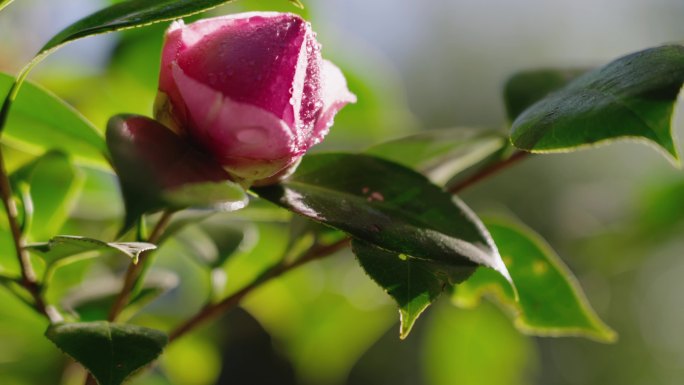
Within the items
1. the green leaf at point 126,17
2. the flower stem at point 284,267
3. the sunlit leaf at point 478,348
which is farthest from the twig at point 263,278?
the sunlit leaf at point 478,348

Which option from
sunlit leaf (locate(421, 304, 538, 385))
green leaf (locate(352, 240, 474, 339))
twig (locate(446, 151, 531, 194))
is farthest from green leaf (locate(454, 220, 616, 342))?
sunlit leaf (locate(421, 304, 538, 385))

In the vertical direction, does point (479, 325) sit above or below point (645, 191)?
below

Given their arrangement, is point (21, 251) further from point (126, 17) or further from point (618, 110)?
point (618, 110)

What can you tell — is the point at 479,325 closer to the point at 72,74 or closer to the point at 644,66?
the point at 72,74

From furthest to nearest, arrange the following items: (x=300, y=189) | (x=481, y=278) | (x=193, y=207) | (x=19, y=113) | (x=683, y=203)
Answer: (x=683, y=203)
(x=481, y=278)
(x=19, y=113)
(x=300, y=189)
(x=193, y=207)

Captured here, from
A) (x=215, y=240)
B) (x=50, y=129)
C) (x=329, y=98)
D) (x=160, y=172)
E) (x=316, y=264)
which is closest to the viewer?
(x=160, y=172)

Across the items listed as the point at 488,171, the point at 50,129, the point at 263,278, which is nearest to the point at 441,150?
the point at 488,171

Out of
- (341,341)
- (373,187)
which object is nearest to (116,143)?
(373,187)

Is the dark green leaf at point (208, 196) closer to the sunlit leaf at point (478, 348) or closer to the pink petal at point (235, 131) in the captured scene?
the pink petal at point (235, 131)
